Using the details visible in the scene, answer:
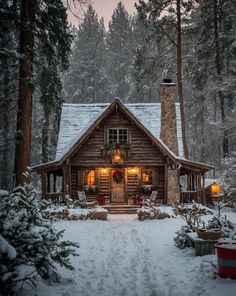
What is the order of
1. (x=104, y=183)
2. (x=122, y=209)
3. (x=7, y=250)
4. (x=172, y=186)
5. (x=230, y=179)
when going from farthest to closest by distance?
(x=104, y=183)
(x=172, y=186)
(x=122, y=209)
(x=230, y=179)
(x=7, y=250)

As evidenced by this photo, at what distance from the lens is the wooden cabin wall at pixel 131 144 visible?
20672 mm

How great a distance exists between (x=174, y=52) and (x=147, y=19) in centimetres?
427

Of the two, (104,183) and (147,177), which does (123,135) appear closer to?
(147,177)

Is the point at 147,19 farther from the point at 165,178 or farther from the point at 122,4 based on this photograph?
the point at 122,4

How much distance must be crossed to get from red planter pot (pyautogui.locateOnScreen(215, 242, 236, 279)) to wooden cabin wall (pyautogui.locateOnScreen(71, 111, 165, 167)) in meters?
14.4

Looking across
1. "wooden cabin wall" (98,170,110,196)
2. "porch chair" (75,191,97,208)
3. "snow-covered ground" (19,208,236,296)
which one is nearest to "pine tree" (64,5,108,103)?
"wooden cabin wall" (98,170,110,196)

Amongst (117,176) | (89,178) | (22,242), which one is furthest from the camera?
(89,178)

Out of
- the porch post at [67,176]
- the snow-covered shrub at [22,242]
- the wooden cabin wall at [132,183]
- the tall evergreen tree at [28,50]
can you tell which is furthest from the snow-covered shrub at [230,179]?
the snow-covered shrub at [22,242]

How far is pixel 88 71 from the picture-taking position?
41188 millimetres

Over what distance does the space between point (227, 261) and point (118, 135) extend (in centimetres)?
1513

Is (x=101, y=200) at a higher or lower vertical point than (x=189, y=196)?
lower

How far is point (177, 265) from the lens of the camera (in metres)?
7.84

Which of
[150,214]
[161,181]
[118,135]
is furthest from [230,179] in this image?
[118,135]

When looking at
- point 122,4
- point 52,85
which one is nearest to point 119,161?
point 52,85
